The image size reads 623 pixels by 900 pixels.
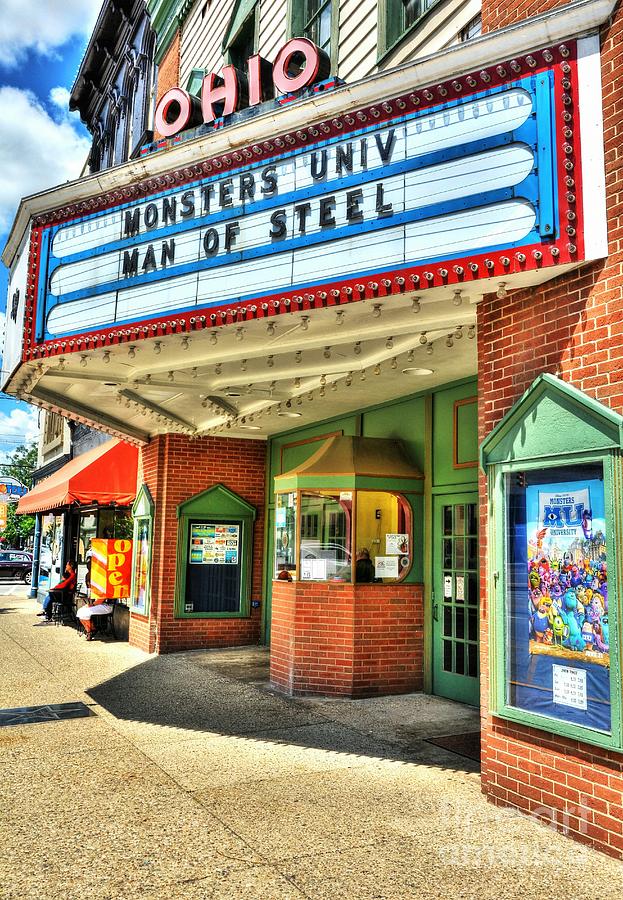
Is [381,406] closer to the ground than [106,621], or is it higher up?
higher up

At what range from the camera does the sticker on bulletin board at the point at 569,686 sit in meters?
4.75

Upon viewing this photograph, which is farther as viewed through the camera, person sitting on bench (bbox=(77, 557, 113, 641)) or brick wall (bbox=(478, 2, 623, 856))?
person sitting on bench (bbox=(77, 557, 113, 641))

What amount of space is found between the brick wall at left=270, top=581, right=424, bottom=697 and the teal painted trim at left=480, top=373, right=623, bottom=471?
12.6ft

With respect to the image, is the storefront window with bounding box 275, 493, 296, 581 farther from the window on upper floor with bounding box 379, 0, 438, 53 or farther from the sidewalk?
the window on upper floor with bounding box 379, 0, 438, 53

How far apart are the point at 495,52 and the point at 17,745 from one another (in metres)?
6.81

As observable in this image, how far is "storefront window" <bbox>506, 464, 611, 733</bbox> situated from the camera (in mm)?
4707

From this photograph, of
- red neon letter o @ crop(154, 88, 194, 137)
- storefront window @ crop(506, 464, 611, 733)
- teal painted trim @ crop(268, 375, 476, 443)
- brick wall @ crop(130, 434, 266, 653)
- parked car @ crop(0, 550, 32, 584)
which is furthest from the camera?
parked car @ crop(0, 550, 32, 584)

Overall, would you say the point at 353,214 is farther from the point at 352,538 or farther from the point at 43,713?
the point at 43,713

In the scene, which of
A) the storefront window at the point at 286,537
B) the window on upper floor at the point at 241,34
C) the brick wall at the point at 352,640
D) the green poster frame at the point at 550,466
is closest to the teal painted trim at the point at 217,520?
the storefront window at the point at 286,537

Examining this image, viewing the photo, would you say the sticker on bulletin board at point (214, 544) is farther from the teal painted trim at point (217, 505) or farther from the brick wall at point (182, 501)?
the brick wall at point (182, 501)

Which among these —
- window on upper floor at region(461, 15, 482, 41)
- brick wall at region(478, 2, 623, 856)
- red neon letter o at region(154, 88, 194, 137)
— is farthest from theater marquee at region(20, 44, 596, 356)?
window on upper floor at region(461, 15, 482, 41)

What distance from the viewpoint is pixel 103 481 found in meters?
14.4

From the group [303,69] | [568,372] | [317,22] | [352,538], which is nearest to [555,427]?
[568,372]

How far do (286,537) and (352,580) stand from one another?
4.02 ft
